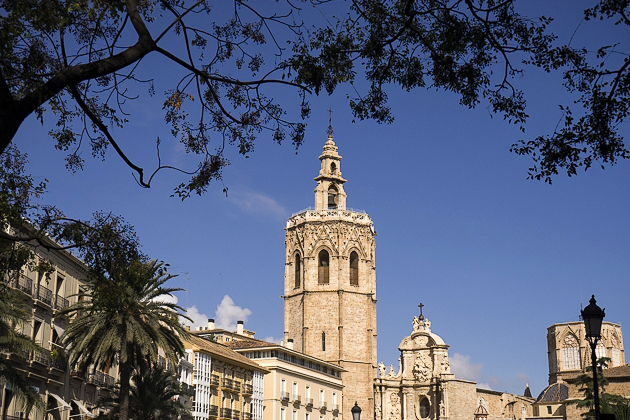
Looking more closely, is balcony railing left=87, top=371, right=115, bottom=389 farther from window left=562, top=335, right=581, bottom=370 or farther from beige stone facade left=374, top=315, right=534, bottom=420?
window left=562, top=335, right=581, bottom=370

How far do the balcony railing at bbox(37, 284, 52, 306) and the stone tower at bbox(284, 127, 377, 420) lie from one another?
51739mm

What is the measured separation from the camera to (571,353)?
113 m

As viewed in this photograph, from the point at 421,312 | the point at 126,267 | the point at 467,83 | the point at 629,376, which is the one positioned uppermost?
the point at 421,312

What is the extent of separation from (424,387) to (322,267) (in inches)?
633

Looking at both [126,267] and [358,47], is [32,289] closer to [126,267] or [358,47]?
[126,267]

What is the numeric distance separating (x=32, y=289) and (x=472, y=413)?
62.8 meters

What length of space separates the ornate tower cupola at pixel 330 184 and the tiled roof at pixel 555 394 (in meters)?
30.6

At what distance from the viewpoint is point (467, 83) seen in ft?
49.3

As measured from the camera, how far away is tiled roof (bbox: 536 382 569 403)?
9738 centimetres

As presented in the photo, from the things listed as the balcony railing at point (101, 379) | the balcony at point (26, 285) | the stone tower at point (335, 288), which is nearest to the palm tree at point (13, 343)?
the balcony at point (26, 285)

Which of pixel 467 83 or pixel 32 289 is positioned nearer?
pixel 467 83

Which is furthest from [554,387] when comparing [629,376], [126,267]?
[126,267]

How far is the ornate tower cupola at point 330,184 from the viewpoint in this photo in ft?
312

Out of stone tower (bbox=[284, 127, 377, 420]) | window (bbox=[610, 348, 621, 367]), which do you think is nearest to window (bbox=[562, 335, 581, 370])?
window (bbox=[610, 348, 621, 367])
